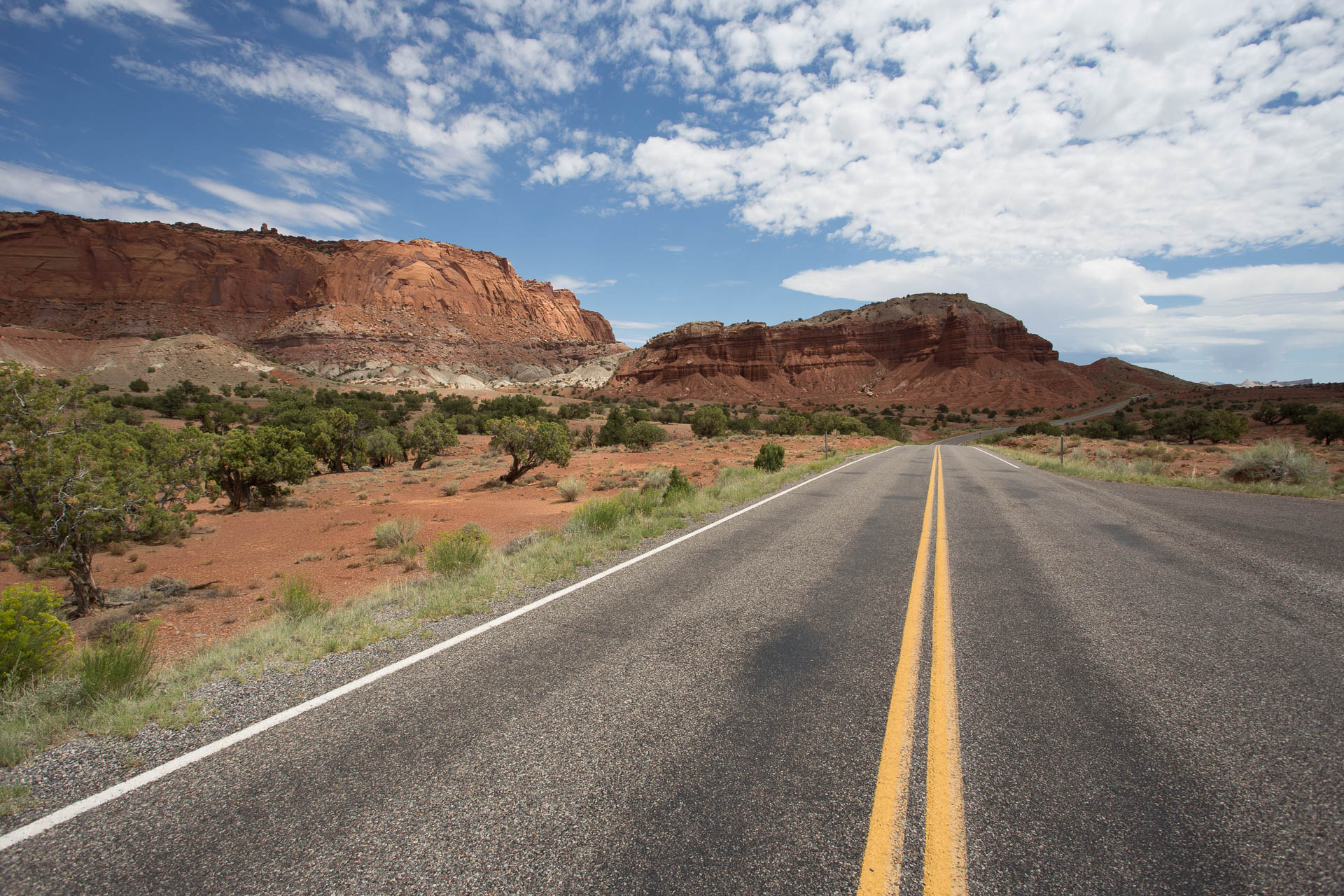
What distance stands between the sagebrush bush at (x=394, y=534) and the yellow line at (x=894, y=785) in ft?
37.3

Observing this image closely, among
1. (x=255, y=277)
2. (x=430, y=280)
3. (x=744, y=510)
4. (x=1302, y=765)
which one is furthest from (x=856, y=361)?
(x=255, y=277)

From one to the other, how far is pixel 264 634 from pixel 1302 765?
25.2 feet

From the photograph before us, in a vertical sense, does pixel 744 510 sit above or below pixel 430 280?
below

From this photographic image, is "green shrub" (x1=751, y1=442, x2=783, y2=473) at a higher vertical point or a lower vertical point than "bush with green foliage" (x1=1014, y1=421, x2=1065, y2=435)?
lower

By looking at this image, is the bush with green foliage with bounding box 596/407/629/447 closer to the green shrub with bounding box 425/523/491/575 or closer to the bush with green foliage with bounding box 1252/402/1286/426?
the green shrub with bounding box 425/523/491/575

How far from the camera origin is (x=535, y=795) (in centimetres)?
286

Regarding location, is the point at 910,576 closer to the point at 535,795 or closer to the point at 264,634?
the point at 535,795

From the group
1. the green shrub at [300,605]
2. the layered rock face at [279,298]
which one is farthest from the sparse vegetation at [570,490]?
the layered rock face at [279,298]

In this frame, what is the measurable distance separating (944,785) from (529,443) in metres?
22.1

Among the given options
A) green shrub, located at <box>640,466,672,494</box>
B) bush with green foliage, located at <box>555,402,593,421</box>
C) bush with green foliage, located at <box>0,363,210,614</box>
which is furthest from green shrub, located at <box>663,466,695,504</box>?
bush with green foliage, located at <box>555,402,593,421</box>

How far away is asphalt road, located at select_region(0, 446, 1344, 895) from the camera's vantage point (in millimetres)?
2371

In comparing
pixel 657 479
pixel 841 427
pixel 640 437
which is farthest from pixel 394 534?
pixel 841 427

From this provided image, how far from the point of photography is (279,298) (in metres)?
114

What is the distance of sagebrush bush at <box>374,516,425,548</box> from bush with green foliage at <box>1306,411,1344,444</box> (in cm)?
5335
